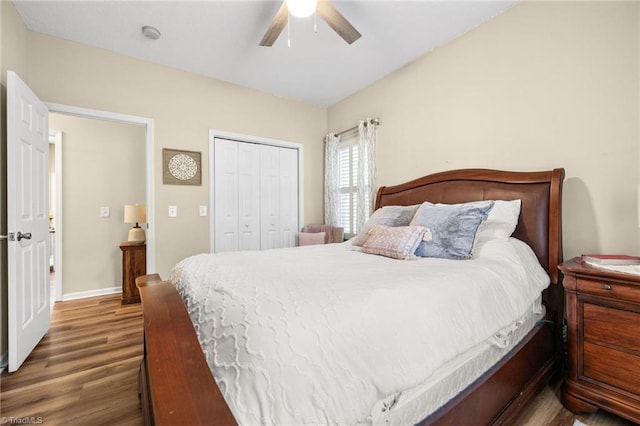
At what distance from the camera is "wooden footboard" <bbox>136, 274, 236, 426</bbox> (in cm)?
49

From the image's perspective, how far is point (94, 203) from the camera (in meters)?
3.60

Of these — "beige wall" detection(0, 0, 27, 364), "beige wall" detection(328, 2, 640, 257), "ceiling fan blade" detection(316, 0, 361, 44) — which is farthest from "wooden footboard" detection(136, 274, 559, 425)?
"ceiling fan blade" detection(316, 0, 361, 44)

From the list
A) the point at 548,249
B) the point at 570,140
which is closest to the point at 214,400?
the point at 548,249

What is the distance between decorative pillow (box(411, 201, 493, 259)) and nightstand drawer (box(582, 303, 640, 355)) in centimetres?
60

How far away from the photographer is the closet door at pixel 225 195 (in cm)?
328

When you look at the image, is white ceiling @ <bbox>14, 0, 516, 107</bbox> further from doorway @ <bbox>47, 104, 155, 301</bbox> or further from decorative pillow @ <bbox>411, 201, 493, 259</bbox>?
decorative pillow @ <bbox>411, 201, 493, 259</bbox>

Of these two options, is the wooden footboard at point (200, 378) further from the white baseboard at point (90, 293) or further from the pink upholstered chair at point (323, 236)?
the white baseboard at point (90, 293)

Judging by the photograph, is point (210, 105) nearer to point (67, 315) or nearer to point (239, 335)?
point (67, 315)

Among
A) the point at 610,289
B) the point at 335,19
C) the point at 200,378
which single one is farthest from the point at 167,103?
the point at 610,289

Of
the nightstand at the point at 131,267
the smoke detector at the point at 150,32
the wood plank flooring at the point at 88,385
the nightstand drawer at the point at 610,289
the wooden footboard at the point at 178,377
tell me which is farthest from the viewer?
the nightstand at the point at 131,267

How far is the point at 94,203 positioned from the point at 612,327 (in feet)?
16.2

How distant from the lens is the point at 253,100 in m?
3.49

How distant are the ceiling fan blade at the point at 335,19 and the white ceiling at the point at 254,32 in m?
0.27

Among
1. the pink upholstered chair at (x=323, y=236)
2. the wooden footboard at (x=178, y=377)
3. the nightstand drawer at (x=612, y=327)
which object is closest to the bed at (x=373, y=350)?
the wooden footboard at (x=178, y=377)
